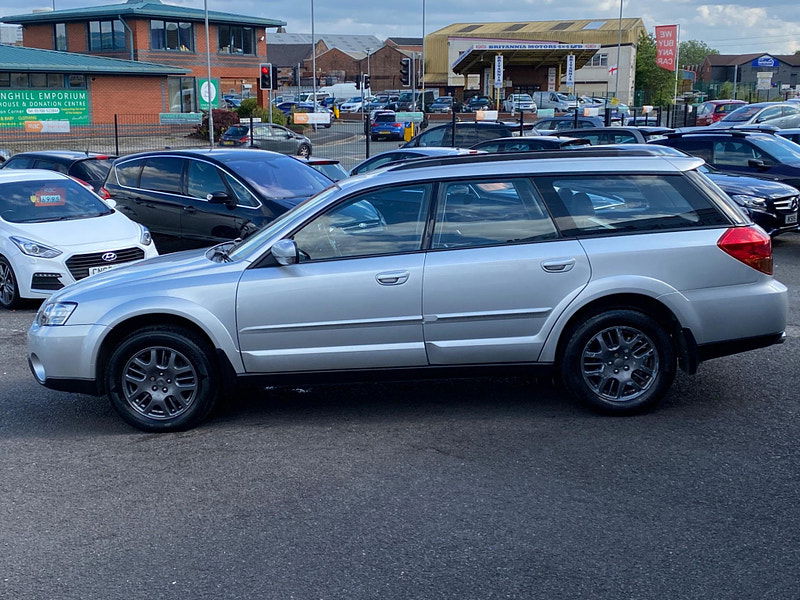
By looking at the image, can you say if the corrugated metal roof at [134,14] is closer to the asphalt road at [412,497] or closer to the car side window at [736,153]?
the car side window at [736,153]

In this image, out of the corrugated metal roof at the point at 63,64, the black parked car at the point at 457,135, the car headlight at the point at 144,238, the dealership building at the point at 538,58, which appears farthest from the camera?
the dealership building at the point at 538,58

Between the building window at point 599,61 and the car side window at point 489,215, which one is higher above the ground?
the building window at point 599,61

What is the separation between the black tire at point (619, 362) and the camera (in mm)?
6293

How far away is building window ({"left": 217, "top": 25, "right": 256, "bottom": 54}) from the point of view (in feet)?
206

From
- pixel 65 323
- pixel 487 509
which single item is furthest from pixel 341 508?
pixel 65 323

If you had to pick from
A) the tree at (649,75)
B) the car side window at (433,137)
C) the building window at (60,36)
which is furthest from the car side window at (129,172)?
the tree at (649,75)

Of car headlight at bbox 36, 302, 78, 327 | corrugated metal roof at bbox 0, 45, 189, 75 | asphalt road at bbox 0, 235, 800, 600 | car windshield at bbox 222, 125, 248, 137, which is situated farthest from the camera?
corrugated metal roof at bbox 0, 45, 189, 75

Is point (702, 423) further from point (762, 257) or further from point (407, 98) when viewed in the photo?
point (407, 98)

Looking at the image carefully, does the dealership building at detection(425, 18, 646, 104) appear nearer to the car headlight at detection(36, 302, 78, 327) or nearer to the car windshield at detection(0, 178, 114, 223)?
the car windshield at detection(0, 178, 114, 223)

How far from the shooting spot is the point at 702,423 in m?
6.32

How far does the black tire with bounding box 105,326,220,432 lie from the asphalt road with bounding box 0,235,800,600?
5.4 inches

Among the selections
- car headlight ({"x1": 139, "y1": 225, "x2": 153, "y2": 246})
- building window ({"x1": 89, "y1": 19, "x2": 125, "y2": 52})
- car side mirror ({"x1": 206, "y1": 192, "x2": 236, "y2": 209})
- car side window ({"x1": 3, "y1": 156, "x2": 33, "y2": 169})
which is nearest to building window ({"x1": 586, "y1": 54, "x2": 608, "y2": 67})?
building window ({"x1": 89, "y1": 19, "x2": 125, "y2": 52})

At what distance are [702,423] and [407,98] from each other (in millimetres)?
64334

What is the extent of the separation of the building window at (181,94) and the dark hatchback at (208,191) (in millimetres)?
41318
